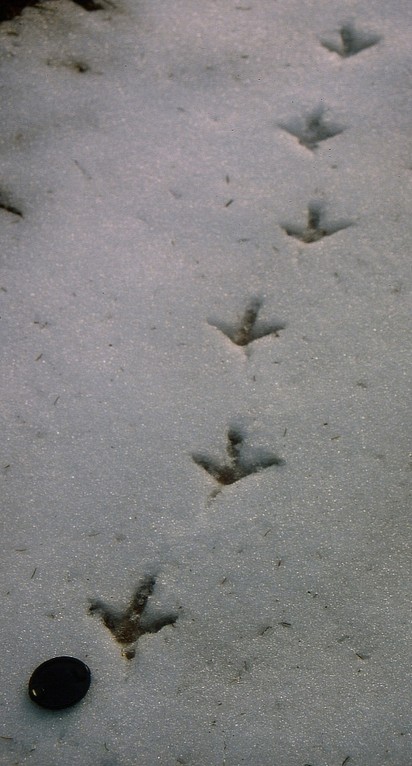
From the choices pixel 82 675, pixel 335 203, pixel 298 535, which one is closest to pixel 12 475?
pixel 82 675

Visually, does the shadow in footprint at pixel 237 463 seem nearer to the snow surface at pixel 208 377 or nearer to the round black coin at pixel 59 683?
the snow surface at pixel 208 377

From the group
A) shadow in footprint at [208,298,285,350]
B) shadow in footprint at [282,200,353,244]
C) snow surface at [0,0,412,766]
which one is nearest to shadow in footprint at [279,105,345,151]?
snow surface at [0,0,412,766]

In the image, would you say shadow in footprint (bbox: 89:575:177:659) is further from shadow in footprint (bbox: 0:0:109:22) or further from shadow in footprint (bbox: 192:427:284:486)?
shadow in footprint (bbox: 0:0:109:22)

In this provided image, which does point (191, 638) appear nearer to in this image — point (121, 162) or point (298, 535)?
point (298, 535)

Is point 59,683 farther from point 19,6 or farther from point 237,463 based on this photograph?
point 19,6

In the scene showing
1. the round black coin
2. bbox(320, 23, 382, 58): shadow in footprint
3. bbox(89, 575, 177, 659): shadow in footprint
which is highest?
bbox(320, 23, 382, 58): shadow in footprint

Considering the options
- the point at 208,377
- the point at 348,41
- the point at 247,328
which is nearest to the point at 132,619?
the point at 208,377
